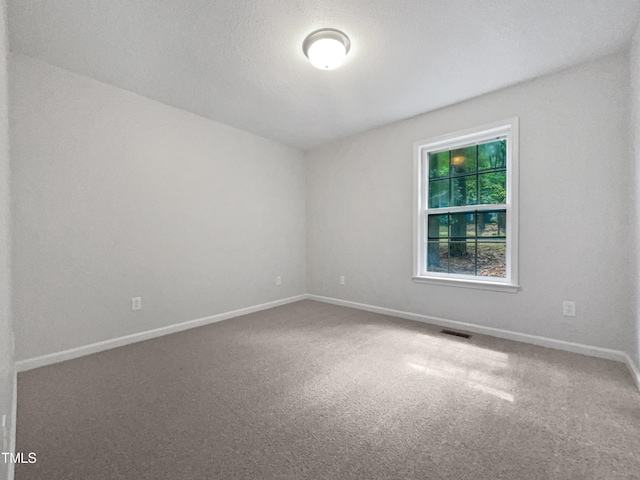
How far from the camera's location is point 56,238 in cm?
235

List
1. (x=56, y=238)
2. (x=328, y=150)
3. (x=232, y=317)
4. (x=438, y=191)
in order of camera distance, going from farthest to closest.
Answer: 1. (x=328, y=150)
2. (x=232, y=317)
3. (x=438, y=191)
4. (x=56, y=238)

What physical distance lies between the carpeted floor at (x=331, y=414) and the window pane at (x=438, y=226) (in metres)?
1.26

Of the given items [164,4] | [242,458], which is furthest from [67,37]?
[242,458]

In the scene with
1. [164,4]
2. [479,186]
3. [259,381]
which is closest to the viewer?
[164,4]

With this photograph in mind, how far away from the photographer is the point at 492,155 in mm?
2973

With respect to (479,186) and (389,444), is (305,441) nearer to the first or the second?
(389,444)

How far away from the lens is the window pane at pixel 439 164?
3311 mm

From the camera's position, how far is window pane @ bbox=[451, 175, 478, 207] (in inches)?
122

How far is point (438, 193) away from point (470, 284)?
1.11 metres

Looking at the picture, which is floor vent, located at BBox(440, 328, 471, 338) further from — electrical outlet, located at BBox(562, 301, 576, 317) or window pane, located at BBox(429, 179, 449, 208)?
window pane, located at BBox(429, 179, 449, 208)

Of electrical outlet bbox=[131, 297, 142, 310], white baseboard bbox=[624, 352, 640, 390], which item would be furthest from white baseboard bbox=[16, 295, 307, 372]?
white baseboard bbox=[624, 352, 640, 390]

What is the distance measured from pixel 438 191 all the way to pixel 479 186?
1.46 ft

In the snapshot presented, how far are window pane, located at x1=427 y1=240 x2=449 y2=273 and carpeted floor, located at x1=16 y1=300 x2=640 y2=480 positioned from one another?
964 millimetres

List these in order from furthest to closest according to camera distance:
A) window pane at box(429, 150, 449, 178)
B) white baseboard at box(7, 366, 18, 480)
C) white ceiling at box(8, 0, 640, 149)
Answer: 1. window pane at box(429, 150, 449, 178)
2. white ceiling at box(8, 0, 640, 149)
3. white baseboard at box(7, 366, 18, 480)
